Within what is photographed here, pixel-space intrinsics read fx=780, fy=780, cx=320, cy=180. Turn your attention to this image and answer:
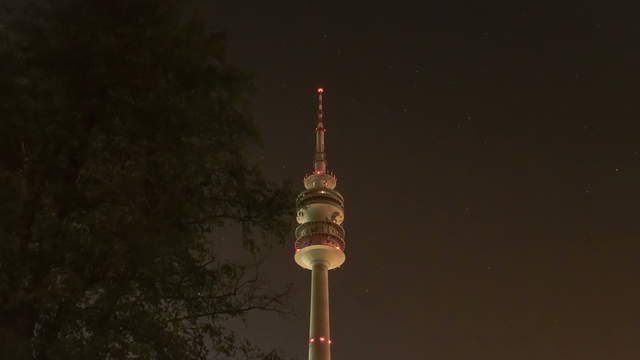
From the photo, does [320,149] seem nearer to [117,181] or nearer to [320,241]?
[320,241]

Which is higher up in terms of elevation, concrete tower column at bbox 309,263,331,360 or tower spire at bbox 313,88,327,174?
tower spire at bbox 313,88,327,174

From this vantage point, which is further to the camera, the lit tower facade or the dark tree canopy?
the lit tower facade

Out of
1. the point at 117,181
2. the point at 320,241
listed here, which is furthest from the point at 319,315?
the point at 117,181

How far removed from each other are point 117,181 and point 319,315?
6841cm

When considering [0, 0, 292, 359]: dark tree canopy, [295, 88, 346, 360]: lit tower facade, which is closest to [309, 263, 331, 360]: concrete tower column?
[295, 88, 346, 360]: lit tower facade

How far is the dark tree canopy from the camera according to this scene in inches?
417

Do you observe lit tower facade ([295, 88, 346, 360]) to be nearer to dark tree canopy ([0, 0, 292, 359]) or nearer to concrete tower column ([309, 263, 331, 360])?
concrete tower column ([309, 263, 331, 360])

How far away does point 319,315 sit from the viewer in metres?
78.1

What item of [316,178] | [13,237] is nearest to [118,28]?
[13,237]

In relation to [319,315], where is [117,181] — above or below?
below

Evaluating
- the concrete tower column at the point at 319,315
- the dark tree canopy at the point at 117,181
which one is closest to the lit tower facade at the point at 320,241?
the concrete tower column at the point at 319,315

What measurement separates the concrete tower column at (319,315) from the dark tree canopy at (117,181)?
211ft

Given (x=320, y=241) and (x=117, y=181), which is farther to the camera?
(x=320, y=241)

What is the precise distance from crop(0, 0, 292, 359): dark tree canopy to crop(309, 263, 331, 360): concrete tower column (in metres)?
64.2
